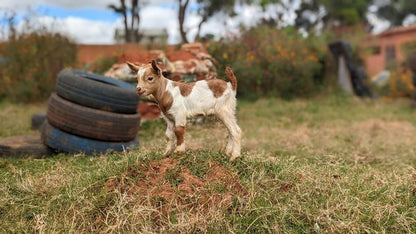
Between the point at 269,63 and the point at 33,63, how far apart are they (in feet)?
21.3

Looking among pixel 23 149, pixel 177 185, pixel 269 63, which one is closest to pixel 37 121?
pixel 23 149

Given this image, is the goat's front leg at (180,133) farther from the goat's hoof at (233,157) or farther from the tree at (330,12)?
the tree at (330,12)

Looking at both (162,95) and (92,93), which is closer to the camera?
(162,95)

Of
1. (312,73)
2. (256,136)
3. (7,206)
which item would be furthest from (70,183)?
(312,73)

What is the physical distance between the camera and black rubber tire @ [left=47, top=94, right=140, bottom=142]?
19.3 ft

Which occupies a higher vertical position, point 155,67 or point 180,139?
point 155,67

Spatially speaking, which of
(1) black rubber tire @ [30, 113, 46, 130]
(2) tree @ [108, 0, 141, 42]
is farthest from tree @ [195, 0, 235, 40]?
(1) black rubber tire @ [30, 113, 46, 130]

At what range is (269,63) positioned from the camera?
13.8 metres

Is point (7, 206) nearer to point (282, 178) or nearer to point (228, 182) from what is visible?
point (228, 182)

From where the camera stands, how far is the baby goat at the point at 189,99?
158 inches

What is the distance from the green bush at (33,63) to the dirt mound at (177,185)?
933 cm

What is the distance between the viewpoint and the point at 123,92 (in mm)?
6305

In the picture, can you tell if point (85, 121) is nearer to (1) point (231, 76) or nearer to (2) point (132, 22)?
(1) point (231, 76)

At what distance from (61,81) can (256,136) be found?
10.7ft
